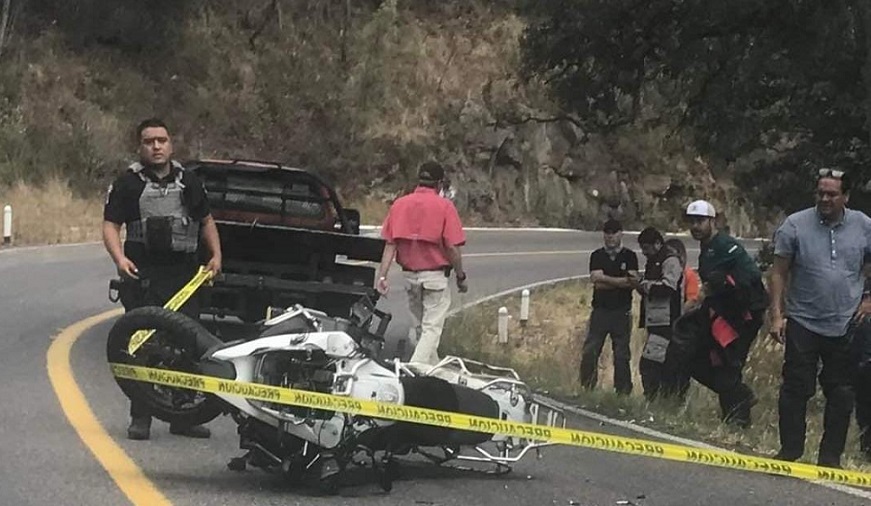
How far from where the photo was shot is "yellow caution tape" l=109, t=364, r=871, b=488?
611 cm

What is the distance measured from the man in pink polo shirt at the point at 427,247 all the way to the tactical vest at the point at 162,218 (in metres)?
2.28

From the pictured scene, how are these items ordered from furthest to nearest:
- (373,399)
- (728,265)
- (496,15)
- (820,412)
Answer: (496,15), (820,412), (728,265), (373,399)

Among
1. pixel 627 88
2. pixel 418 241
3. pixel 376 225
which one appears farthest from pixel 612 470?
pixel 376 225

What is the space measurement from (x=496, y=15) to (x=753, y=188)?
88.1 feet

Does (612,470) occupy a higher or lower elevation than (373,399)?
lower

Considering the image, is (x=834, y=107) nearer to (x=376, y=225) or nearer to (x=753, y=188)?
(x=753, y=188)

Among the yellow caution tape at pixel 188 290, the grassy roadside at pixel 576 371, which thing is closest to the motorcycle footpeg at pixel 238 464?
the yellow caution tape at pixel 188 290

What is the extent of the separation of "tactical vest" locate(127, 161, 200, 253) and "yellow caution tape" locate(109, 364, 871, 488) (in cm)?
124

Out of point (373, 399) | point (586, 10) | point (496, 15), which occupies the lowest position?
point (373, 399)

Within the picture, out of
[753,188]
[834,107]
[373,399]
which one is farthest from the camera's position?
[753,188]

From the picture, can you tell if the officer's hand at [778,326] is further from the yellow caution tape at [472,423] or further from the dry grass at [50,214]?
the dry grass at [50,214]

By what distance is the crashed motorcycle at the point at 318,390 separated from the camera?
6.24 meters

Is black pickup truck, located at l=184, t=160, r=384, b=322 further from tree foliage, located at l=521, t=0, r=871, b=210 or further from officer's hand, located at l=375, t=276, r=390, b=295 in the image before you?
tree foliage, located at l=521, t=0, r=871, b=210

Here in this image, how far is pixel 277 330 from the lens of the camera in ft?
21.3
